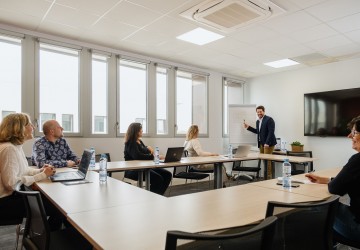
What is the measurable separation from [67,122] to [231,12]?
3.20 meters

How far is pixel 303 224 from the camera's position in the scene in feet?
3.77

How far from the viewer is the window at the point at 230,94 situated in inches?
277

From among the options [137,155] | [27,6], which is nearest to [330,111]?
[137,155]

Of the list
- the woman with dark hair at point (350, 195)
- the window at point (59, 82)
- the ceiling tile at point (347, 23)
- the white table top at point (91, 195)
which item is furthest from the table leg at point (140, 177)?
the ceiling tile at point (347, 23)

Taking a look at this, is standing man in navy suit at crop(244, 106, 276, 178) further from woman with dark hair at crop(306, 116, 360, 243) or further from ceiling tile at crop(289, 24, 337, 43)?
woman with dark hair at crop(306, 116, 360, 243)

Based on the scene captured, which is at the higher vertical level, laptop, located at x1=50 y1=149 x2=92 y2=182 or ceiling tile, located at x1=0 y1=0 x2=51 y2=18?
ceiling tile, located at x1=0 y1=0 x2=51 y2=18

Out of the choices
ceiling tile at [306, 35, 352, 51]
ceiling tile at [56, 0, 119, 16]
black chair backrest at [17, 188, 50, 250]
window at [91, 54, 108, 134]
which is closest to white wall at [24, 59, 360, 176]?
window at [91, 54, 108, 134]

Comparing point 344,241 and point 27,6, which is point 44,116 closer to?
point 27,6

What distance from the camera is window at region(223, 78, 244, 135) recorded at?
7.04 metres

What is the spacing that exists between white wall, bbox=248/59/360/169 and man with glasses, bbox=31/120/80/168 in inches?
207

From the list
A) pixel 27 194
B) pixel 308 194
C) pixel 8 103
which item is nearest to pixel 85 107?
pixel 8 103

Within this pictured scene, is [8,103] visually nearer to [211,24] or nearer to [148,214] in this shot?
[211,24]

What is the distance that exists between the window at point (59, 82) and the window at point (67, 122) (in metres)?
0.03

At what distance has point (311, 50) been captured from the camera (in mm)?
5094
